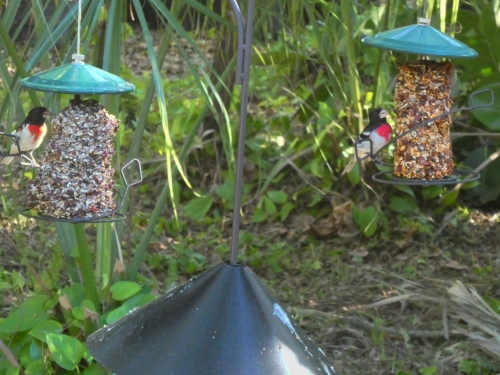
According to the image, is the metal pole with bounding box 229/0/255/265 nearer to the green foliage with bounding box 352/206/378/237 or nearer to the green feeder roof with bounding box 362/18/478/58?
the green feeder roof with bounding box 362/18/478/58

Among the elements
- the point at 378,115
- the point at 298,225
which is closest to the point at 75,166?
the point at 378,115

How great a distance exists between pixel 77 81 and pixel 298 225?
3.24 metres

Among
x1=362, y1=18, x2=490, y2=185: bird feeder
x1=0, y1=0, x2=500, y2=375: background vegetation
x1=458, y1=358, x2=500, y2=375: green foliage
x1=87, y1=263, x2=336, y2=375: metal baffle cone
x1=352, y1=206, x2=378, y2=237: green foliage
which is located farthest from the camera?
x1=352, y1=206, x2=378, y2=237: green foliage

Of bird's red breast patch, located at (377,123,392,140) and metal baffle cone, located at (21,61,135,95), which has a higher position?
metal baffle cone, located at (21,61,135,95)

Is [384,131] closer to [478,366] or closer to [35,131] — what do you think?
[35,131]

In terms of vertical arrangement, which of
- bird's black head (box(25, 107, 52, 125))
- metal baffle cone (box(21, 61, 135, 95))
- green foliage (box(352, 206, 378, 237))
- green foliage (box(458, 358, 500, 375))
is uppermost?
metal baffle cone (box(21, 61, 135, 95))

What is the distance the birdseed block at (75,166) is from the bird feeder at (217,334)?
Answer: 531 mm

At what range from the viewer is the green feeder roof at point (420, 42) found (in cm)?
159

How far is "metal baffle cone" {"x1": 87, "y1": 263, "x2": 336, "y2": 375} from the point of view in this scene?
3.97 ft

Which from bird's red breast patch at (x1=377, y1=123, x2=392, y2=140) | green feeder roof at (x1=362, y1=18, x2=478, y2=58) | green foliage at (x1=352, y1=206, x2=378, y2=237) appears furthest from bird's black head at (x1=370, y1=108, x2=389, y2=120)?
green foliage at (x1=352, y1=206, x2=378, y2=237)

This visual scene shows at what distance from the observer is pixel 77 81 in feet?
4.99

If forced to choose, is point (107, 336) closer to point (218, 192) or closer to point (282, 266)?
point (282, 266)

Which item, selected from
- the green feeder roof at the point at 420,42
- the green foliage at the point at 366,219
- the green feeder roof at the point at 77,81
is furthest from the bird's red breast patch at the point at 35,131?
the green foliage at the point at 366,219

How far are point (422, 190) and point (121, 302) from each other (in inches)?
87.6
